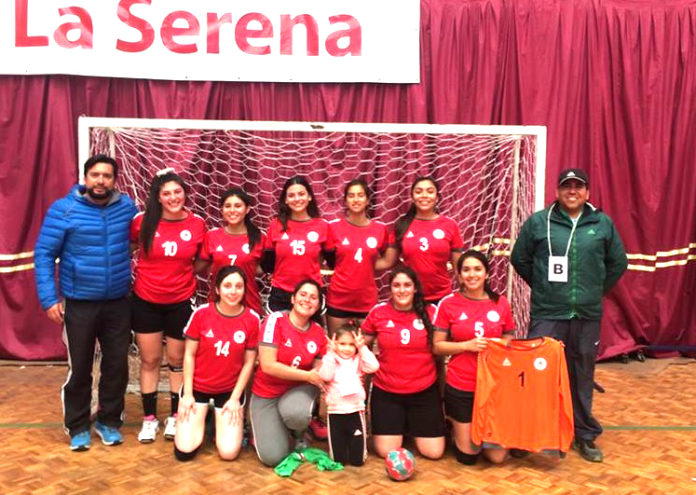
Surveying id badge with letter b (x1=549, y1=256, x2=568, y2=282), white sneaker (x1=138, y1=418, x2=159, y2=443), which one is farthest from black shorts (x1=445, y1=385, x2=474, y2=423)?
white sneaker (x1=138, y1=418, x2=159, y2=443)

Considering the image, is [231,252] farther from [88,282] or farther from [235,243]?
[88,282]

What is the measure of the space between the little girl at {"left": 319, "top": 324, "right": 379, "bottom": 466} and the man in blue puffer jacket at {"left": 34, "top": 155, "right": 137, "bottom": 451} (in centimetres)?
111

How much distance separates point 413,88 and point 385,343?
92.2 inches

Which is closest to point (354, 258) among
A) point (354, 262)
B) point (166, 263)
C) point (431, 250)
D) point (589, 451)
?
point (354, 262)

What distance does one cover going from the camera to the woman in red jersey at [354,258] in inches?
128

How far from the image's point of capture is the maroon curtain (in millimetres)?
4504

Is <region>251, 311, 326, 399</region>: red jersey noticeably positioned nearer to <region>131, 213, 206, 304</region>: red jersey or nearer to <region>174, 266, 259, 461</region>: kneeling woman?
<region>174, 266, 259, 461</region>: kneeling woman

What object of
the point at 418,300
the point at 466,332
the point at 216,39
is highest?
the point at 216,39

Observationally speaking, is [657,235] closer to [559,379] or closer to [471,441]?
[559,379]

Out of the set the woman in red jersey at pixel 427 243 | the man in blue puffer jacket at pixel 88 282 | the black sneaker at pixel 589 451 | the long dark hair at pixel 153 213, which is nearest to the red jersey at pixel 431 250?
the woman in red jersey at pixel 427 243

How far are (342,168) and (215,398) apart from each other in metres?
2.17

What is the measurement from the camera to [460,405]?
2.98 m

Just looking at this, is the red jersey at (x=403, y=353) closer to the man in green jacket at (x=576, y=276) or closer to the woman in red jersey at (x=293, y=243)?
the woman in red jersey at (x=293, y=243)

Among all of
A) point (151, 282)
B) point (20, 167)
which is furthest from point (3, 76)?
point (151, 282)
